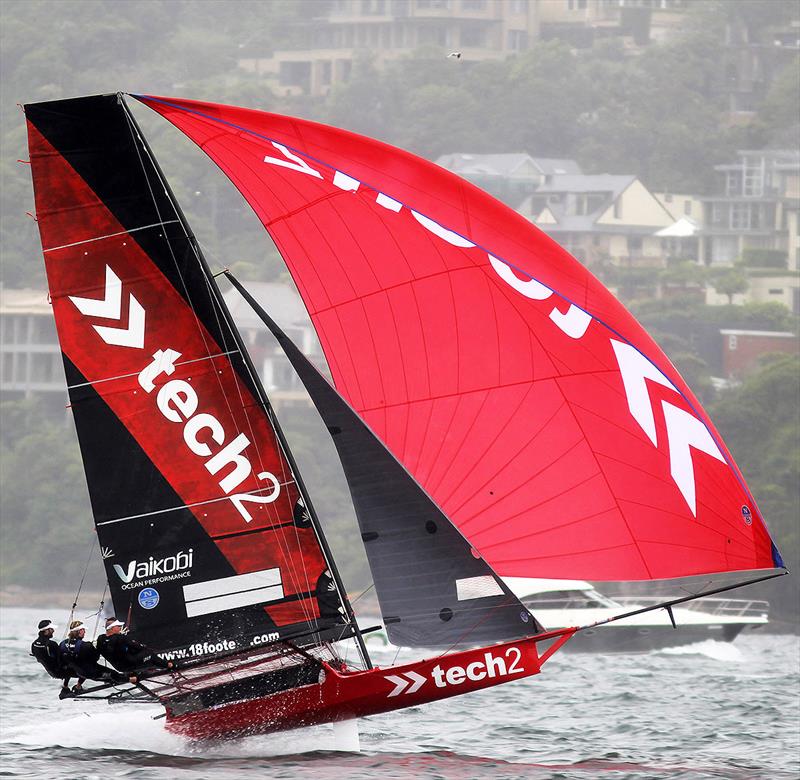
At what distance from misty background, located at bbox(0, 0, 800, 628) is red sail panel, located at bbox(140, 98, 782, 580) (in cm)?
3295

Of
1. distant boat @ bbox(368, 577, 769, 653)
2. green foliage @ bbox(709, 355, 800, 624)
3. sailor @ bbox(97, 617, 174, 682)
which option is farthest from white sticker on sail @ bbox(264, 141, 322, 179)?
green foliage @ bbox(709, 355, 800, 624)

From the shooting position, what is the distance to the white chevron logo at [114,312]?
31.2 feet

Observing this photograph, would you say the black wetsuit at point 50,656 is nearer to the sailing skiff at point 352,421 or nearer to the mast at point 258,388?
the sailing skiff at point 352,421

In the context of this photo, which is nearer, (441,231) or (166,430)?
(441,231)

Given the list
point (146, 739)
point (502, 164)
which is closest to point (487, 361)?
point (146, 739)

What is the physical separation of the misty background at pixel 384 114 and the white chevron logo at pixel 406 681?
3328cm

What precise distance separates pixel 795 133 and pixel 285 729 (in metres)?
71.1

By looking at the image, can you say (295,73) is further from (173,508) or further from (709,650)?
(173,508)

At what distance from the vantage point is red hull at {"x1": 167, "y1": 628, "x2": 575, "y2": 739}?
30.9ft

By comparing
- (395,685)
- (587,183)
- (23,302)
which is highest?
(587,183)

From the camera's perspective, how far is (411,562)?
9.63m

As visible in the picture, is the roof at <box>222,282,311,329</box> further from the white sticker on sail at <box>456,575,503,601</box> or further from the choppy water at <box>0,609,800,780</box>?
the white sticker on sail at <box>456,575,503,601</box>

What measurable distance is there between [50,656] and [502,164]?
229ft

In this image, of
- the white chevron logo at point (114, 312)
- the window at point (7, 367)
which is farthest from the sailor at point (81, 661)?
the window at point (7, 367)
